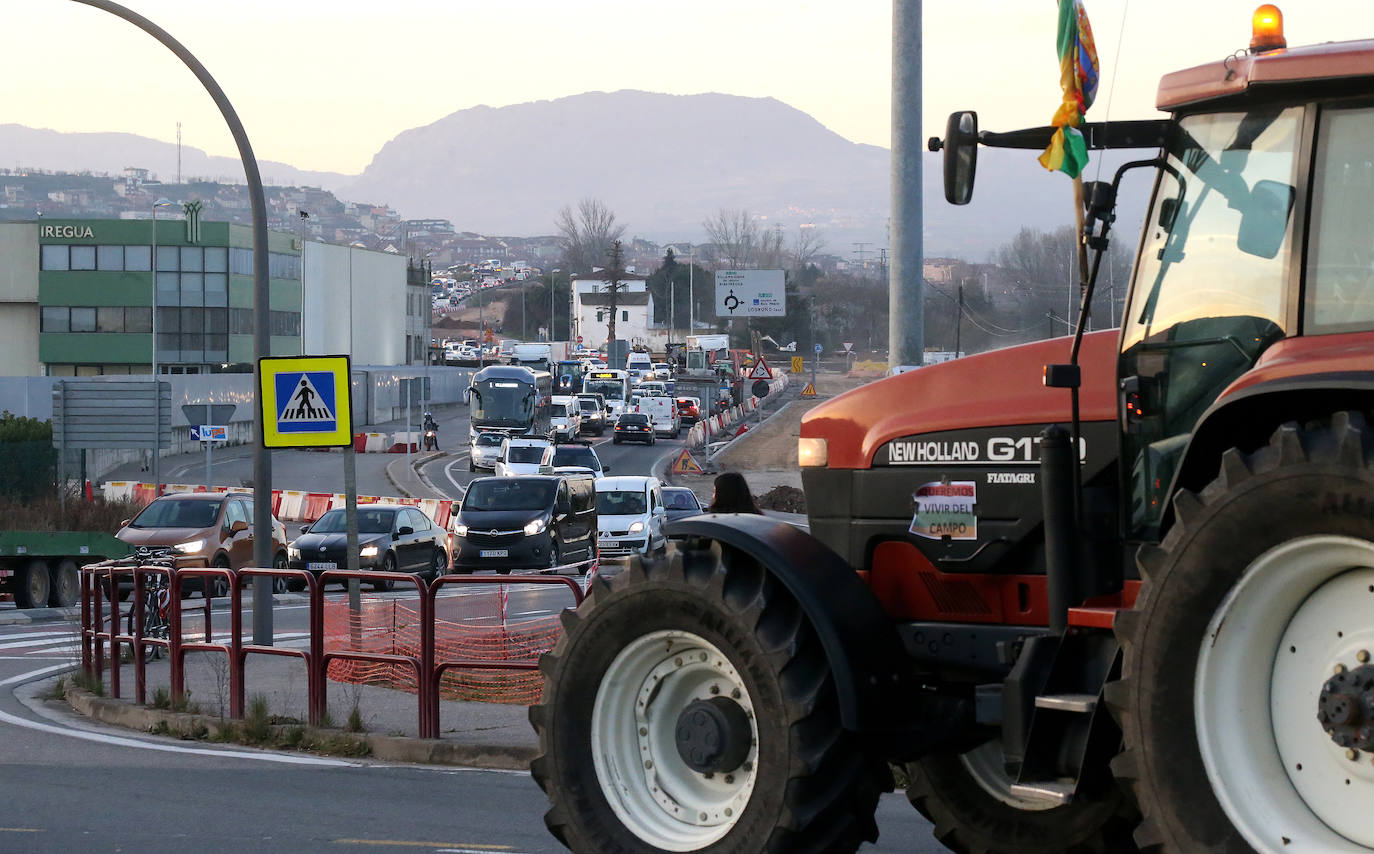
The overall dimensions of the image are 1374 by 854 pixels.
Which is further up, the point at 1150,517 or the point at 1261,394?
the point at 1261,394

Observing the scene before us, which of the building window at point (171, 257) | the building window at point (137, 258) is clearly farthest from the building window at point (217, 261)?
the building window at point (137, 258)

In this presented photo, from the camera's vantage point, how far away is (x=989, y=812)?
6922mm

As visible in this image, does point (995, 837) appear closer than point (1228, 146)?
No

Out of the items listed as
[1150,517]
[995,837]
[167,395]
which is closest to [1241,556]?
[1150,517]

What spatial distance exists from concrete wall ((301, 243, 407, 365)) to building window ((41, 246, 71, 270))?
1383 centimetres

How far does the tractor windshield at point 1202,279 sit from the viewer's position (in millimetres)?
4863

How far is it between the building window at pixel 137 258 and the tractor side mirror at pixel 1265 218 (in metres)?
92.3

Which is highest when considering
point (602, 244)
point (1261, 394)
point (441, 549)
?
point (602, 244)

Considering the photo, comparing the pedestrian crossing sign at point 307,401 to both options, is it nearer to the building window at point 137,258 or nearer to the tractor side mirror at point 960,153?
the tractor side mirror at point 960,153

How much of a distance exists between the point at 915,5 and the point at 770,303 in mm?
57249

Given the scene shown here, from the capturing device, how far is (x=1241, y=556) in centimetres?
435

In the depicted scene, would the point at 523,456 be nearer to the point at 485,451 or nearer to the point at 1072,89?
the point at 485,451

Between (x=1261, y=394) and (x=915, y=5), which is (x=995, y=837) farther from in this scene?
(x=915, y=5)

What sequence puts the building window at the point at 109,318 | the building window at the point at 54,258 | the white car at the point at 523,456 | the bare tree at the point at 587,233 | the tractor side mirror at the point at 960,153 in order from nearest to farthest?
1. the tractor side mirror at the point at 960,153
2. the white car at the point at 523,456
3. the building window at the point at 54,258
4. the building window at the point at 109,318
5. the bare tree at the point at 587,233
